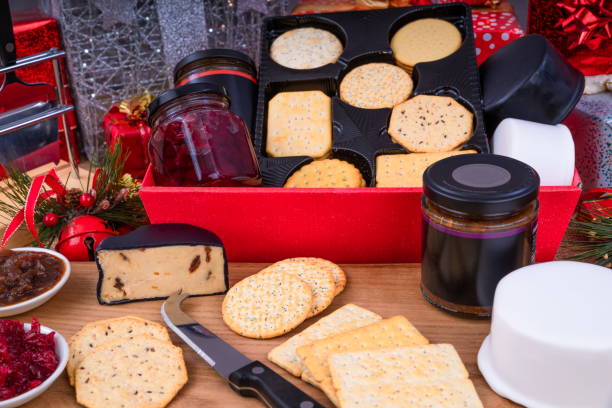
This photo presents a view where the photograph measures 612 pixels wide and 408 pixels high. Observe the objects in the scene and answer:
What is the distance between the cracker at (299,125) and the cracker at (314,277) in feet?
1.13

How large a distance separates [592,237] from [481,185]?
421mm

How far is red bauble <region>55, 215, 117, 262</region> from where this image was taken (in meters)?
1.31

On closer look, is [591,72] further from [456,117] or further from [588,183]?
[456,117]

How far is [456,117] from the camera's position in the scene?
142 centimetres

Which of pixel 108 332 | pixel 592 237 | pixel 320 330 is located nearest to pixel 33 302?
pixel 108 332

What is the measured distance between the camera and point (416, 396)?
852 mm

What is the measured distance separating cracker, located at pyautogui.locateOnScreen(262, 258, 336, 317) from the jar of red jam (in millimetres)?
196

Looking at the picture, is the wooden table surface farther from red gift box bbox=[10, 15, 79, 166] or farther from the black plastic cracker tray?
red gift box bbox=[10, 15, 79, 166]

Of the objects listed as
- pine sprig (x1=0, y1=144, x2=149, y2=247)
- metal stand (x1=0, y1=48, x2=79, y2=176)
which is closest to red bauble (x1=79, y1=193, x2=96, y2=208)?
pine sprig (x1=0, y1=144, x2=149, y2=247)

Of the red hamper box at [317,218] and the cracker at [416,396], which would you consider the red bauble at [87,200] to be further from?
the cracker at [416,396]

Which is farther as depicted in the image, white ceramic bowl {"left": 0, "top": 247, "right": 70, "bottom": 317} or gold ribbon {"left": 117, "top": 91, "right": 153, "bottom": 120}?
gold ribbon {"left": 117, "top": 91, "right": 153, "bottom": 120}

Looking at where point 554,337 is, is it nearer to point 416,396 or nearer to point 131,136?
point 416,396

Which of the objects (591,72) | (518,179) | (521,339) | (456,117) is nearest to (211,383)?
(521,339)

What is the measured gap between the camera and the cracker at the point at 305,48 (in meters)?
1.62
